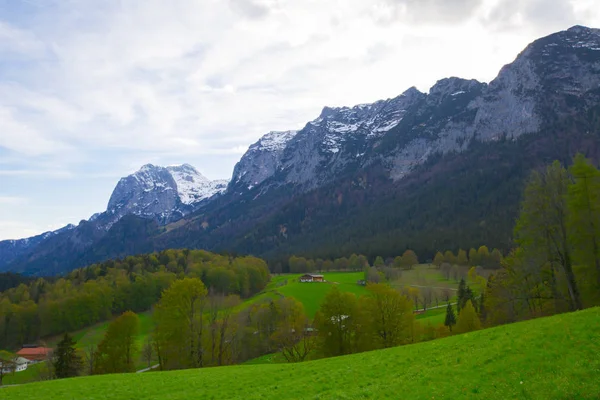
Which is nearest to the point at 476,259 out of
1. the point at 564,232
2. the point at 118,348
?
the point at 564,232

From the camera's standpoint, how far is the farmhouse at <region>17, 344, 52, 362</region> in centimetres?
9331

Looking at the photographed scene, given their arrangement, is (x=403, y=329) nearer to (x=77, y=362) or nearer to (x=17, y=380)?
(x=77, y=362)

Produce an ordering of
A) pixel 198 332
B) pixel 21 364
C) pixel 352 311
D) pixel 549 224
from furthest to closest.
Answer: pixel 21 364 < pixel 198 332 < pixel 352 311 < pixel 549 224

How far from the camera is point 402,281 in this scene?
130125mm

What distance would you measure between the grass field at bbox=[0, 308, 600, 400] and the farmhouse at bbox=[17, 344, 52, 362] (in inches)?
3027

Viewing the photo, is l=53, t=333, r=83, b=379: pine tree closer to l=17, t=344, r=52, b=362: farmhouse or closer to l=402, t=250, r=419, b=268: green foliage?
l=17, t=344, r=52, b=362: farmhouse

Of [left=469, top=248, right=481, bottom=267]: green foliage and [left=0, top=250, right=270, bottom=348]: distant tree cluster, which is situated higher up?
[left=0, top=250, right=270, bottom=348]: distant tree cluster

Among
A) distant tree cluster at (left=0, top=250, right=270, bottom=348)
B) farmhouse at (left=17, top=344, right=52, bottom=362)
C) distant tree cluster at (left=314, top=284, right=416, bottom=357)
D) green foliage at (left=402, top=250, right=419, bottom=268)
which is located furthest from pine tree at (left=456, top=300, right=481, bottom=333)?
green foliage at (left=402, top=250, right=419, bottom=268)

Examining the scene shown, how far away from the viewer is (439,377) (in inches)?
747

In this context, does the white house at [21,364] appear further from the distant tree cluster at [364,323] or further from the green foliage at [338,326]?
the green foliage at [338,326]

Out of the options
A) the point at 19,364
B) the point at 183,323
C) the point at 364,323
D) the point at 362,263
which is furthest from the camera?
the point at 362,263

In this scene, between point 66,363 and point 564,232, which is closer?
point 564,232

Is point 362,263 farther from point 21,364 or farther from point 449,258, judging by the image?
point 21,364

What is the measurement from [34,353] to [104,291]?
26.7 metres
